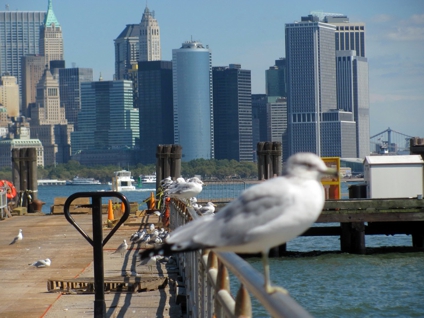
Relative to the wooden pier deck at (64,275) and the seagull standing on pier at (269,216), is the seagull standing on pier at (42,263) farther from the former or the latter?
the seagull standing on pier at (269,216)

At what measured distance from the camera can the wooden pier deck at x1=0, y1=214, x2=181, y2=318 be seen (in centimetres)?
1113

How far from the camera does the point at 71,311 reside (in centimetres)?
1105

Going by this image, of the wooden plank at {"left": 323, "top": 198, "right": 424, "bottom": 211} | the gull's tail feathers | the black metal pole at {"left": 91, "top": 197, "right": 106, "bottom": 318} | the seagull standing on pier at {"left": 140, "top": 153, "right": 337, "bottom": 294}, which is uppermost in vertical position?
the seagull standing on pier at {"left": 140, "top": 153, "right": 337, "bottom": 294}

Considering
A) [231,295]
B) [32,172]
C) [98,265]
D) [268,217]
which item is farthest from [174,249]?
[32,172]

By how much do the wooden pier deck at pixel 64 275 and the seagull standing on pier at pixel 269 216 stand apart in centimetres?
664

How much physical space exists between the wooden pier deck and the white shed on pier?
10.7 metres

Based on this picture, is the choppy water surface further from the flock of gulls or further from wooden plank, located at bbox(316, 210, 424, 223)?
the flock of gulls

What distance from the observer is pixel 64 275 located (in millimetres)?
14680

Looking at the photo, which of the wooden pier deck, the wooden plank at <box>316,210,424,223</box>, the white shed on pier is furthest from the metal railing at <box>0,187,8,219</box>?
the white shed on pier

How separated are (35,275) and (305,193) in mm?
11571

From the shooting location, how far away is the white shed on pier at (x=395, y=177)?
30.7m

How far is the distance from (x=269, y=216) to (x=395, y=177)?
90.7 ft

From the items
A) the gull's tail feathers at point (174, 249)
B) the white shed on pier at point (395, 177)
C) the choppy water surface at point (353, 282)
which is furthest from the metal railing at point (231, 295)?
the white shed on pier at point (395, 177)

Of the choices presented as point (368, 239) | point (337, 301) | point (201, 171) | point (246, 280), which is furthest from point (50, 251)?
point (201, 171)
